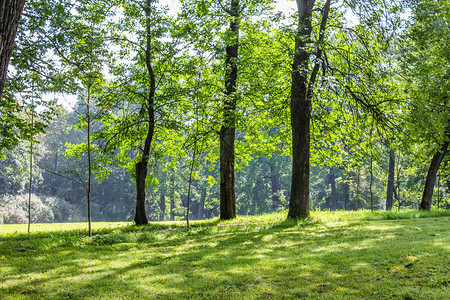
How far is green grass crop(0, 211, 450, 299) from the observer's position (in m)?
4.61

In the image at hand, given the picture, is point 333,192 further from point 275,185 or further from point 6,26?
point 6,26

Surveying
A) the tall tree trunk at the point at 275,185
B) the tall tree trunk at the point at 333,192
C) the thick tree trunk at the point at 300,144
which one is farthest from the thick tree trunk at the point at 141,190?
the tall tree trunk at the point at 333,192

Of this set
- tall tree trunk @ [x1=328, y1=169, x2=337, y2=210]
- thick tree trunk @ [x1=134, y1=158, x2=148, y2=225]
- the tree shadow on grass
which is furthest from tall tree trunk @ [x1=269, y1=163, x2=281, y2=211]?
the tree shadow on grass

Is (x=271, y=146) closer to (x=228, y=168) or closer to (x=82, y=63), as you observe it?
(x=228, y=168)

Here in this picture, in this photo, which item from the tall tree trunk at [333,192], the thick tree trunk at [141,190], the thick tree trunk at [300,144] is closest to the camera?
the thick tree trunk at [300,144]

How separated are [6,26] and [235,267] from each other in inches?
184

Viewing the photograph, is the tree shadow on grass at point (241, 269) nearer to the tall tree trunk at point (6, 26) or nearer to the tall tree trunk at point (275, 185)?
the tall tree trunk at point (6, 26)

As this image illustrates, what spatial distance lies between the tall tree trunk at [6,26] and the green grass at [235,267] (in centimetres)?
285

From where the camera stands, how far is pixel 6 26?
3.83 meters

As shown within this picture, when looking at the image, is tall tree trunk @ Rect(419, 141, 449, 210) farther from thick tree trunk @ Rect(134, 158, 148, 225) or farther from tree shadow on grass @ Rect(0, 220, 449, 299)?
thick tree trunk @ Rect(134, 158, 148, 225)

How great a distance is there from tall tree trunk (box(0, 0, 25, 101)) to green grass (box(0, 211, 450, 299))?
2850 mm

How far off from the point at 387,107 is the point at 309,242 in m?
6.24

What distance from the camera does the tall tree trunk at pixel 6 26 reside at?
3789mm

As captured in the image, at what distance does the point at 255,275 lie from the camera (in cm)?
546
